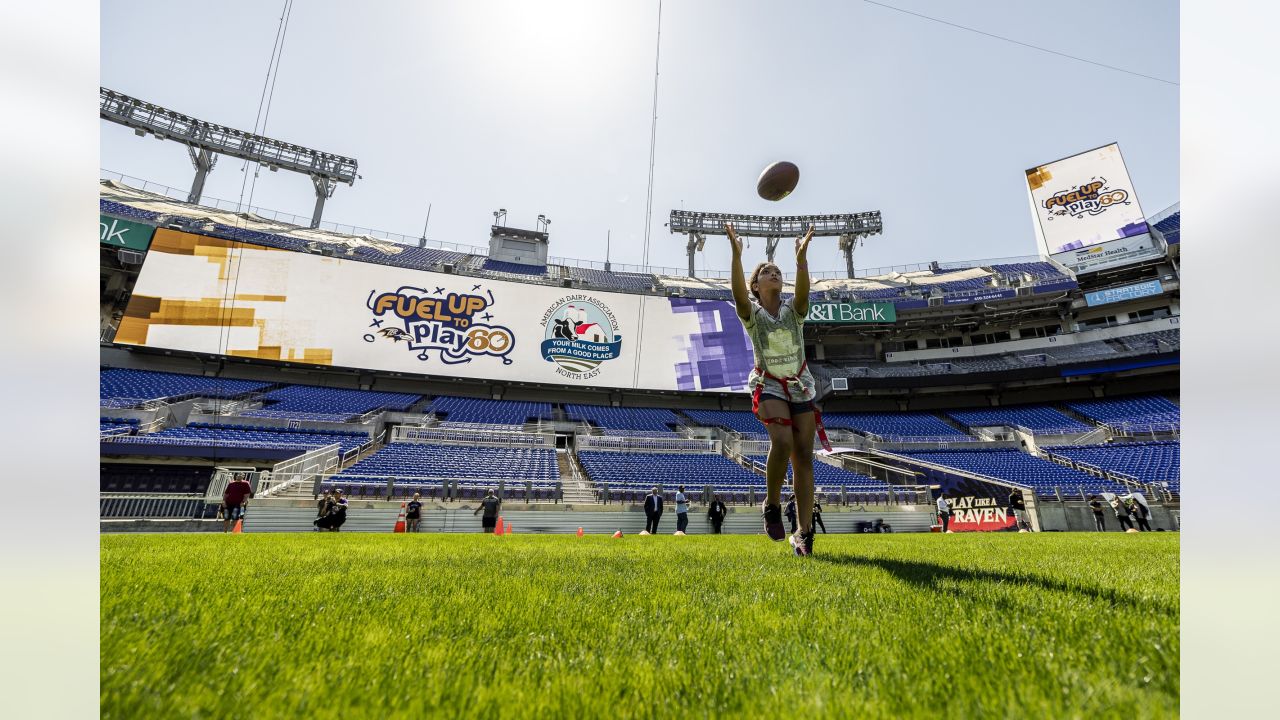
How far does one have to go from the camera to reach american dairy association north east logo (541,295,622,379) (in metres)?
31.2

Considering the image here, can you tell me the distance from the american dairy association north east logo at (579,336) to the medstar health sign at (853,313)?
48.2 ft

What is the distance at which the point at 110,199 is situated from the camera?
1228 inches

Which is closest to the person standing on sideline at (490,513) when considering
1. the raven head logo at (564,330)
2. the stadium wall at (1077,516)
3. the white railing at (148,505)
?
the white railing at (148,505)

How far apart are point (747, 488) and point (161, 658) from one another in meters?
16.6

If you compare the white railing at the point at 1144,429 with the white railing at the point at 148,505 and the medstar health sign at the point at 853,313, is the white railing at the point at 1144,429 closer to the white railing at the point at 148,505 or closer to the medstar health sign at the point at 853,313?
the medstar health sign at the point at 853,313

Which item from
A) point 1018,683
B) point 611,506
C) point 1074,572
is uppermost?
point 1018,683

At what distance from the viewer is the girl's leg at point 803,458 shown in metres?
4.27

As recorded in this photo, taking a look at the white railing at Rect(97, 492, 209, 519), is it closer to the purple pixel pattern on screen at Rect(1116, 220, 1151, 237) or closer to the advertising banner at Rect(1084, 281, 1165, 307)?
the advertising banner at Rect(1084, 281, 1165, 307)

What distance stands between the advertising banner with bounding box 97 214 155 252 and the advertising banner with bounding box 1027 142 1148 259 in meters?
58.4

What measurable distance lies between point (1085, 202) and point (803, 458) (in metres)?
48.2

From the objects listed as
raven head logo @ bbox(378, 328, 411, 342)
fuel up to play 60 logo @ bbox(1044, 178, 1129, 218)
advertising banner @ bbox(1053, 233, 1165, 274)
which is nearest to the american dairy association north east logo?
raven head logo @ bbox(378, 328, 411, 342)

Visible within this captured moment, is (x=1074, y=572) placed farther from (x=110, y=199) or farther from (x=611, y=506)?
(x=110, y=199)

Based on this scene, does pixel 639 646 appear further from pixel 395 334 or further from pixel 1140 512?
pixel 395 334

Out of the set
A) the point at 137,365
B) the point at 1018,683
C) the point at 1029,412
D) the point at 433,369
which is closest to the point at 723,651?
the point at 1018,683
